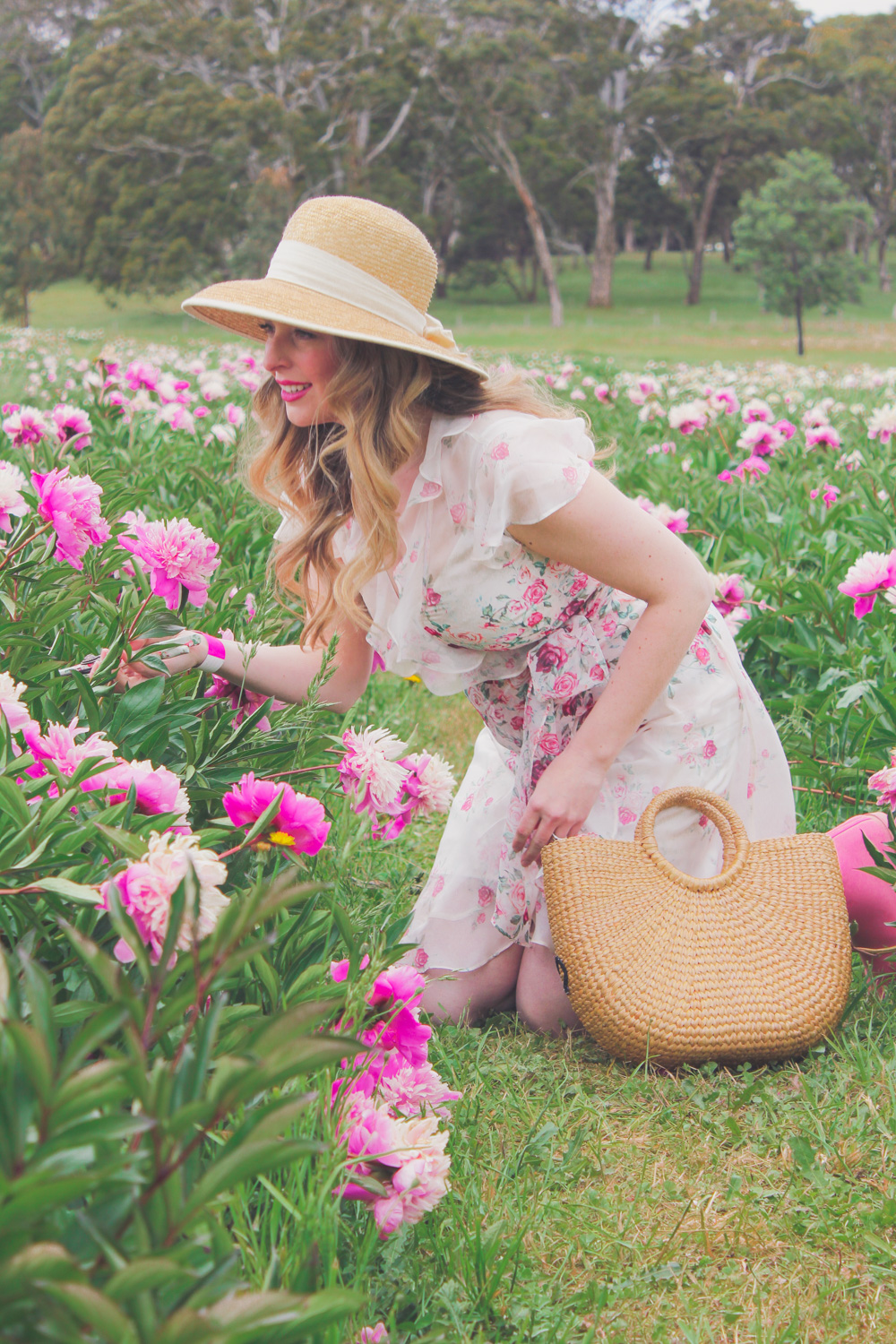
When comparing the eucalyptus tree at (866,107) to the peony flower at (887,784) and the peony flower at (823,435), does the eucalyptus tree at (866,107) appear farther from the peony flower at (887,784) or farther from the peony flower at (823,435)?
the peony flower at (887,784)

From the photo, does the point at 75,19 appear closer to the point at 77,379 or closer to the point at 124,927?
the point at 77,379

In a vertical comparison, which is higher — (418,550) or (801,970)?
(418,550)

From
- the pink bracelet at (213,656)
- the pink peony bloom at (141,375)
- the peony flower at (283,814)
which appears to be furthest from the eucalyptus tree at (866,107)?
the peony flower at (283,814)

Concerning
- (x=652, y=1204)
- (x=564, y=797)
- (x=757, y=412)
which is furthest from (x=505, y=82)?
(x=652, y=1204)

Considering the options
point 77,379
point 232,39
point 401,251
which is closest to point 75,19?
point 232,39

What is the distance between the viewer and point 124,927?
2.76ft

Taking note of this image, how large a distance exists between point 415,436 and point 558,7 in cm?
3898

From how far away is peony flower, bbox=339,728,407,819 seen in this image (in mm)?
1553

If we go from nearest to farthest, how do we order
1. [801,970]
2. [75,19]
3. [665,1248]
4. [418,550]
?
[665,1248] < [801,970] < [418,550] < [75,19]

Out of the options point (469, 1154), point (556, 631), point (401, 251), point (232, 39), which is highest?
point (232, 39)

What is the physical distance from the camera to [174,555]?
1653mm

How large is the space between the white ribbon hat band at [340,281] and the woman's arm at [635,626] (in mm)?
433

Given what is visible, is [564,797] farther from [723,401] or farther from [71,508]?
[723,401]

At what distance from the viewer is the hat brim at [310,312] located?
6.00 ft
